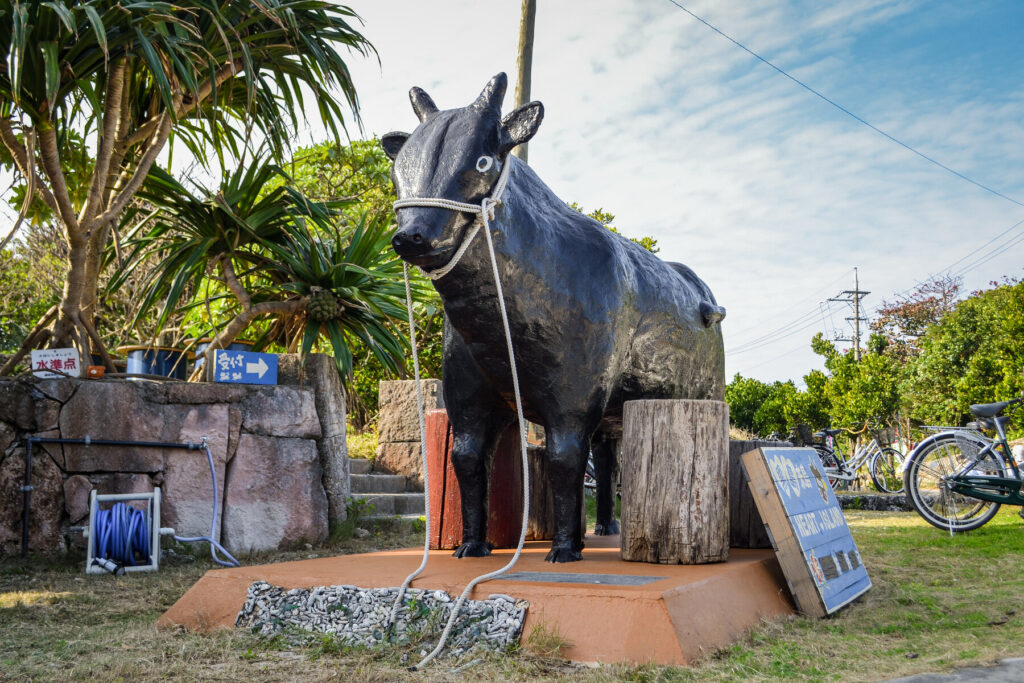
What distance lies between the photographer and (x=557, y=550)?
2.96 m

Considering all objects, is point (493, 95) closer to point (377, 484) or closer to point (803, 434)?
point (377, 484)

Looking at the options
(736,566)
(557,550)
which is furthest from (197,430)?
(736,566)

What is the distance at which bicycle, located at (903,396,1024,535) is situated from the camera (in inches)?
228

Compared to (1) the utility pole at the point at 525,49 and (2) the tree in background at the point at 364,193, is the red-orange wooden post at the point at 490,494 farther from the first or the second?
(2) the tree in background at the point at 364,193

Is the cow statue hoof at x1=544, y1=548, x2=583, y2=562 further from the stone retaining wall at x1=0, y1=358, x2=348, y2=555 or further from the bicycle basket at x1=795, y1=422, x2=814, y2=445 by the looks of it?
the bicycle basket at x1=795, y1=422, x2=814, y2=445

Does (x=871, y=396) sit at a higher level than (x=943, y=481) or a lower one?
higher

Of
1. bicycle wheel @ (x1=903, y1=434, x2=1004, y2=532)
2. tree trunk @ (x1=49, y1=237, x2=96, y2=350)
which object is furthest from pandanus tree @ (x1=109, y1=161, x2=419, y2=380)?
bicycle wheel @ (x1=903, y1=434, x2=1004, y2=532)

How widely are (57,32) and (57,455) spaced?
2.43 metres

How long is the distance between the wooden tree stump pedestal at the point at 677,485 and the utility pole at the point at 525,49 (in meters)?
5.78

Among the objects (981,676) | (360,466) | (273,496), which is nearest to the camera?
(981,676)

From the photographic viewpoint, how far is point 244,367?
18.3 ft

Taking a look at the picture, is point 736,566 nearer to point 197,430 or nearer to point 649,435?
point 649,435

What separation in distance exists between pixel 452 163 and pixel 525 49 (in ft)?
20.8

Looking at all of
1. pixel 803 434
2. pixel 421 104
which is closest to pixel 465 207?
pixel 421 104
